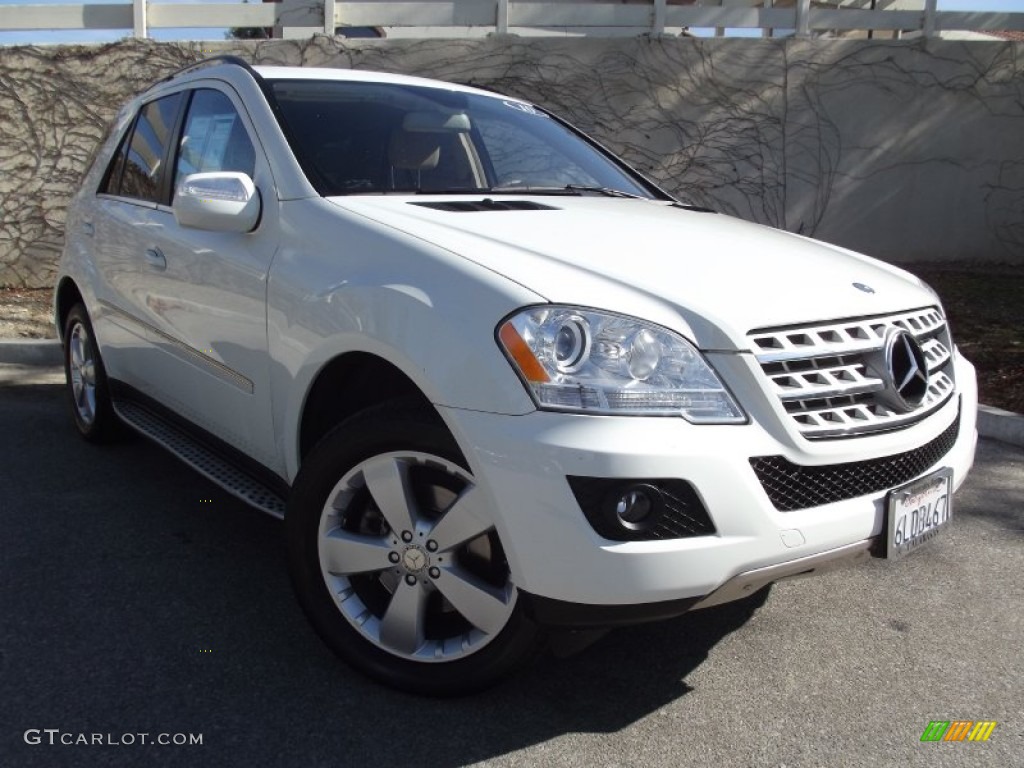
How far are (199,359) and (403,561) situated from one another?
138 cm

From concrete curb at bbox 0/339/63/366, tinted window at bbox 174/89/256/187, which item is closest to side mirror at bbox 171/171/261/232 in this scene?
tinted window at bbox 174/89/256/187

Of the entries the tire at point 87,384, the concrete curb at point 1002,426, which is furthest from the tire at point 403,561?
the concrete curb at point 1002,426

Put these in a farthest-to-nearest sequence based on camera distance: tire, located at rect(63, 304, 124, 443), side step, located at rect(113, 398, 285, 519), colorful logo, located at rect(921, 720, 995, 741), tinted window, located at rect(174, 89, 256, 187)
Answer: tire, located at rect(63, 304, 124, 443), tinted window, located at rect(174, 89, 256, 187), side step, located at rect(113, 398, 285, 519), colorful logo, located at rect(921, 720, 995, 741)

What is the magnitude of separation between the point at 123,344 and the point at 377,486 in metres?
2.26

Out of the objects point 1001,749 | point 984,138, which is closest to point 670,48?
point 984,138

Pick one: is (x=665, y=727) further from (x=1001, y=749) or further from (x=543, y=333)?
(x=543, y=333)

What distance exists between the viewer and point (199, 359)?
3430 mm

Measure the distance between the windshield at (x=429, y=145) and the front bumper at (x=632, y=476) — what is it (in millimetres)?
1265

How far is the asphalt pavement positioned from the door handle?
3.41 ft

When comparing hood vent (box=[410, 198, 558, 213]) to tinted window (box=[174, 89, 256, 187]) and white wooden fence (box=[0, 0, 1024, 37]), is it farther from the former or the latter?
white wooden fence (box=[0, 0, 1024, 37])

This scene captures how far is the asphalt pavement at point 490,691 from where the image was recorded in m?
2.38

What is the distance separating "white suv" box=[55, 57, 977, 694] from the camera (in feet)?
6.95

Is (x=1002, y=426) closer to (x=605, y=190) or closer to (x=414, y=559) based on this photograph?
→ (x=605, y=190)

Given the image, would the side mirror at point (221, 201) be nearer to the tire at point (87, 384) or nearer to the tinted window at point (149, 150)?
the tinted window at point (149, 150)
